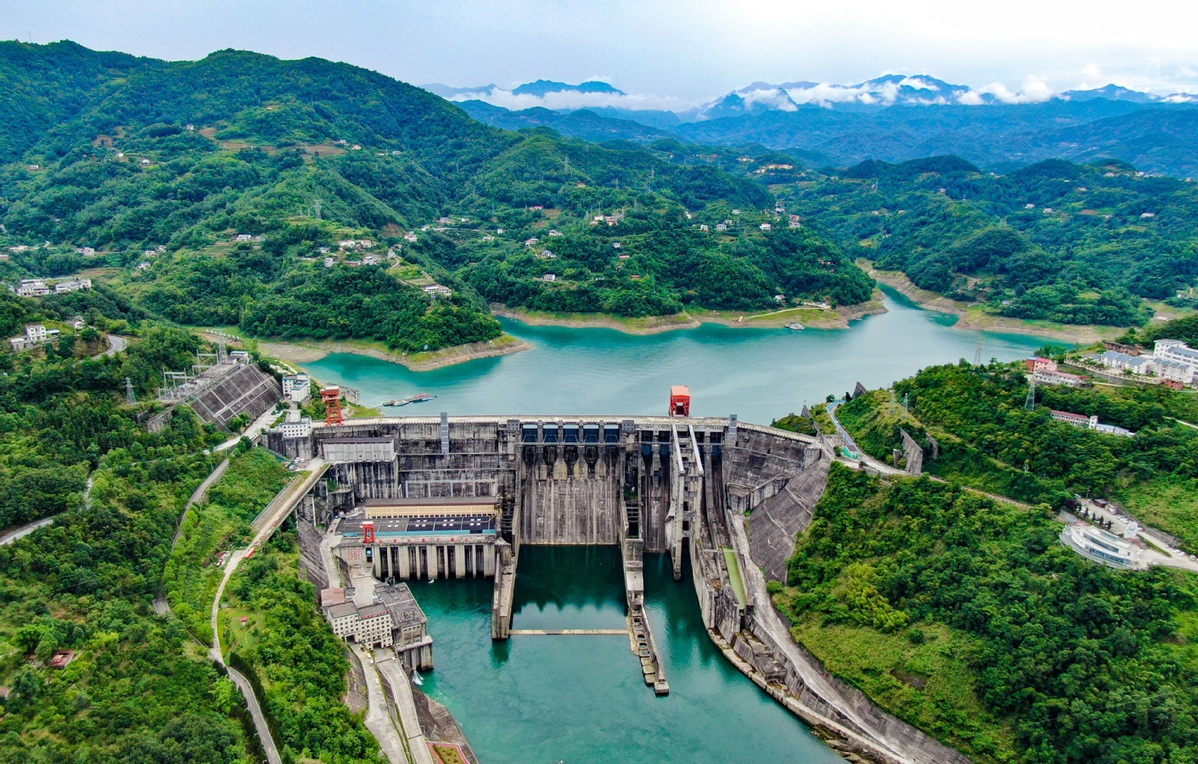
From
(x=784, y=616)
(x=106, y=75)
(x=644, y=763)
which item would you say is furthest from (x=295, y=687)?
(x=106, y=75)

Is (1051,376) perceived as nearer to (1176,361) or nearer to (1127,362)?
(1127,362)

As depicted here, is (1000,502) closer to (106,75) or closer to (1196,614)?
(1196,614)

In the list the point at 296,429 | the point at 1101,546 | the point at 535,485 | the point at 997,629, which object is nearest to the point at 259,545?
the point at 296,429

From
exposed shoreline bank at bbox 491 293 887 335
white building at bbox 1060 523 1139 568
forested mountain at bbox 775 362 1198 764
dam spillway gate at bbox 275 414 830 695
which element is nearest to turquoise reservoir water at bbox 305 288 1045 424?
exposed shoreline bank at bbox 491 293 887 335

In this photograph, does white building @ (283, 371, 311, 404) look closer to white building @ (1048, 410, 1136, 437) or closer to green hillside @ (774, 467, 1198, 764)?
green hillside @ (774, 467, 1198, 764)

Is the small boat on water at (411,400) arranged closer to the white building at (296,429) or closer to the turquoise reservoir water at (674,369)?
the turquoise reservoir water at (674,369)

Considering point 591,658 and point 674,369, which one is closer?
point 591,658

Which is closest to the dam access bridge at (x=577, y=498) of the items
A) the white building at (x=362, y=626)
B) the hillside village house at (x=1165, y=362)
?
the white building at (x=362, y=626)
